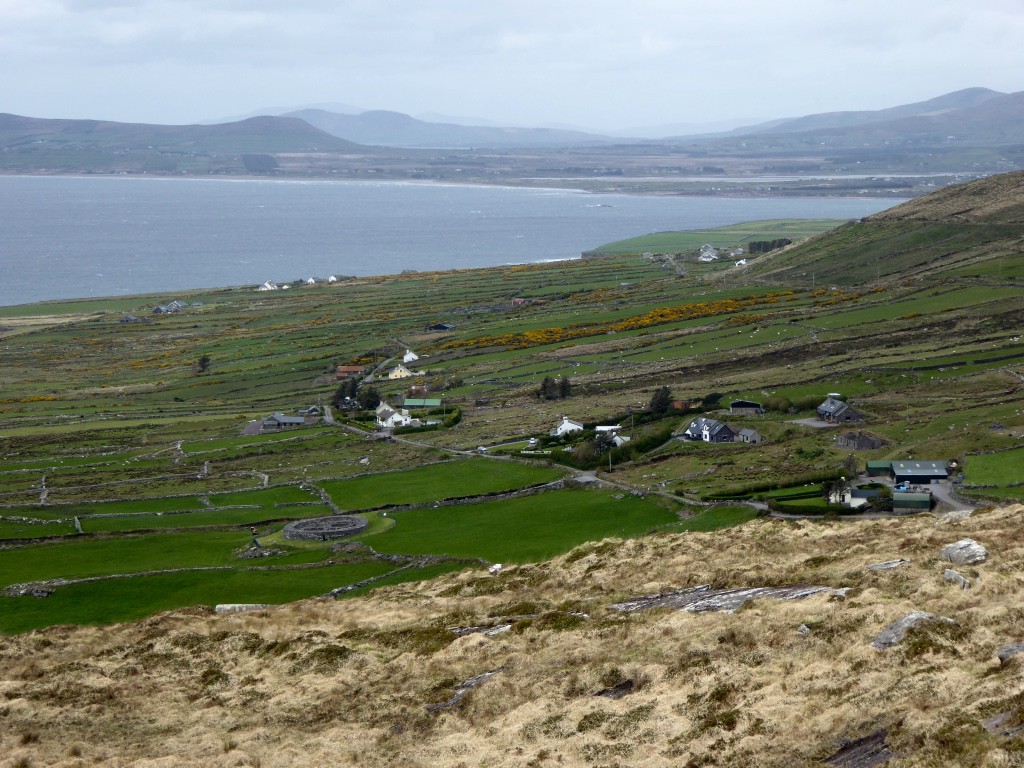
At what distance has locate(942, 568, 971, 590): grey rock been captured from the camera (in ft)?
93.2

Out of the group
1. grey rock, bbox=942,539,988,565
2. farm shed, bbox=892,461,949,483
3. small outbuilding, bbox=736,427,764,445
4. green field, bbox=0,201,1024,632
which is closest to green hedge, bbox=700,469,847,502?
green field, bbox=0,201,1024,632

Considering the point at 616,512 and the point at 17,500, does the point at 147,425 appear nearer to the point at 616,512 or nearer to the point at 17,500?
the point at 17,500

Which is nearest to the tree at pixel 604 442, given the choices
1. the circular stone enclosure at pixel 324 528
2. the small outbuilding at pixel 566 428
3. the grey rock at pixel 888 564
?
the small outbuilding at pixel 566 428

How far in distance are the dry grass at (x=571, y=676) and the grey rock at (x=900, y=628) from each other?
330mm

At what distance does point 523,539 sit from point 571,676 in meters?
28.8

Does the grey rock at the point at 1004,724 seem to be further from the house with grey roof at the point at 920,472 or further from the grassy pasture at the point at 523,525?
the house with grey roof at the point at 920,472

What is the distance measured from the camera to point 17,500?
70.2 m

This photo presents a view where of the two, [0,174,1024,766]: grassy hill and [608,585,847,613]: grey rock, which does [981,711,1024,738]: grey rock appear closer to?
[0,174,1024,766]: grassy hill

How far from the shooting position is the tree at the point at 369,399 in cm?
10005

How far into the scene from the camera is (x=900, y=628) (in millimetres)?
24906

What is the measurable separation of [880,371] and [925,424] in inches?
776

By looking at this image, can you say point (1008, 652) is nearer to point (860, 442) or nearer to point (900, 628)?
point (900, 628)

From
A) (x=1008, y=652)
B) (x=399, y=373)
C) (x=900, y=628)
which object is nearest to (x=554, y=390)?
(x=399, y=373)

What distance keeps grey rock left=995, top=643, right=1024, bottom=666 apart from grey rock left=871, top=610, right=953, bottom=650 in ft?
6.63
